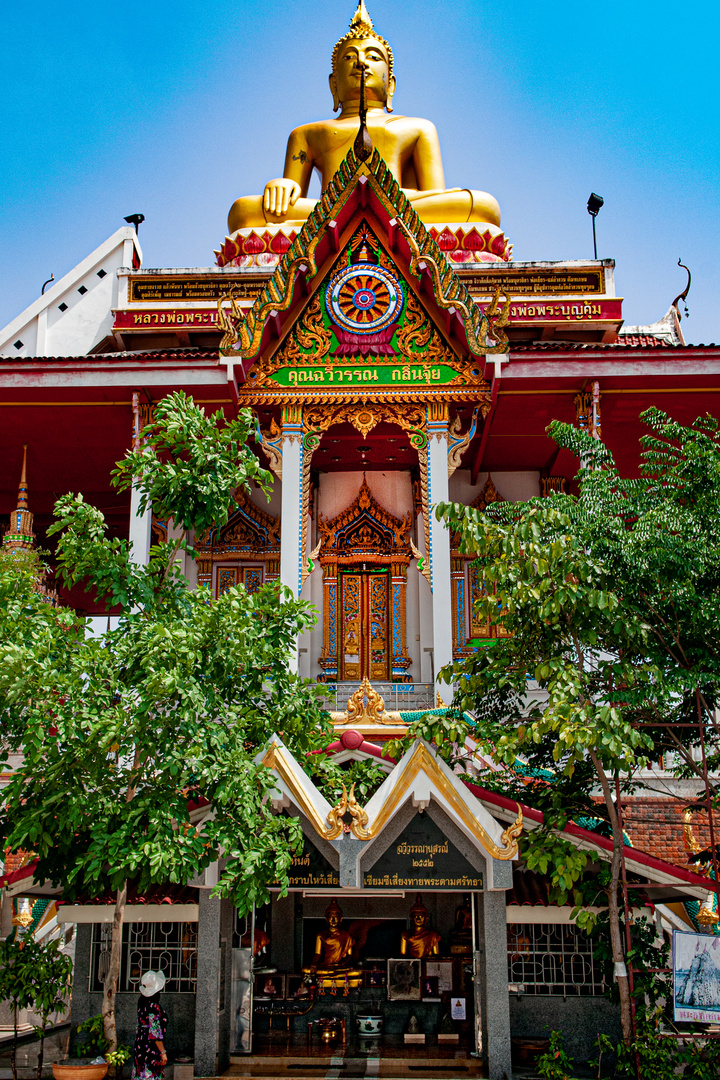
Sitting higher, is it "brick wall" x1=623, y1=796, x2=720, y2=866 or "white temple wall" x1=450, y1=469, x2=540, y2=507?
"white temple wall" x1=450, y1=469, x2=540, y2=507

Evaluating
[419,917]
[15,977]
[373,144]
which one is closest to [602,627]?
[419,917]

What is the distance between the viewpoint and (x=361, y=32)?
67.7ft

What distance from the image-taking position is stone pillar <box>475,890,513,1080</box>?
8.81 metres

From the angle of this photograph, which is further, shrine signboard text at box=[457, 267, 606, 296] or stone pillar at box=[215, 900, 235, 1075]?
shrine signboard text at box=[457, 267, 606, 296]

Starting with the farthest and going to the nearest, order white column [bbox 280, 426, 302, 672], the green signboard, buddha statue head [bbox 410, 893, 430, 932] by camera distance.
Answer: the green signboard
white column [bbox 280, 426, 302, 672]
buddha statue head [bbox 410, 893, 430, 932]

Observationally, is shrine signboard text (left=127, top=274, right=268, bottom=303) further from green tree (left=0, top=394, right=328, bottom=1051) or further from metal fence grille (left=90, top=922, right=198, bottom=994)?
metal fence grille (left=90, top=922, right=198, bottom=994)

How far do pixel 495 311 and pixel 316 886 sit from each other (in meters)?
7.73

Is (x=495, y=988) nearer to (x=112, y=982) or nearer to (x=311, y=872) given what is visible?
(x=311, y=872)

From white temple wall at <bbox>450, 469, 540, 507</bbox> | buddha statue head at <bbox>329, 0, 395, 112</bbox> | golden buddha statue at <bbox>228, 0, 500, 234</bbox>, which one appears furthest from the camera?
buddha statue head at <bbox>329, 0, 395, 112</bbox>

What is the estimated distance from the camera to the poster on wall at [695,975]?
8211mm

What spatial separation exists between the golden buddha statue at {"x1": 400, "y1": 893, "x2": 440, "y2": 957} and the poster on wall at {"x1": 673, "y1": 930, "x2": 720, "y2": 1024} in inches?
150

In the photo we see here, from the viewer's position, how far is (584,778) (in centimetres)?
976

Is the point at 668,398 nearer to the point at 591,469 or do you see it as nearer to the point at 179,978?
the point at 591,469

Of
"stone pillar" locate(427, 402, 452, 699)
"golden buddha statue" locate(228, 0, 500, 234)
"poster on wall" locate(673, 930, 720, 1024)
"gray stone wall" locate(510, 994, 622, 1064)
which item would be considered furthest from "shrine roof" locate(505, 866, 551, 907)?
"golden buddha statue" locate(228, 0, 500, 234)
